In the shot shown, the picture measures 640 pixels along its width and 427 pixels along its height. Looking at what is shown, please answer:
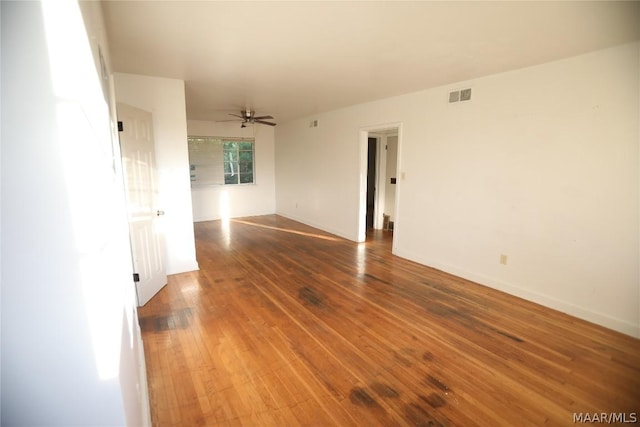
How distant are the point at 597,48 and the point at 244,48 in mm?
3116

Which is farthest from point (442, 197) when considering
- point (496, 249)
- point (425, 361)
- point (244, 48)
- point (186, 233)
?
point (186, 233)

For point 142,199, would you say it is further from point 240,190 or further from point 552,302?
point 240,190

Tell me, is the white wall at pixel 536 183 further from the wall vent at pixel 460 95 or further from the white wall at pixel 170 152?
Result: the white wall at pixel 170 152

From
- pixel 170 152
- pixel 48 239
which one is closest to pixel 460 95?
pixel 170 152

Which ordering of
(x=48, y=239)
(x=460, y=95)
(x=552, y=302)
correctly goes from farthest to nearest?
(x=460, y=95), (x=552, y=302), (x=48, y=239)

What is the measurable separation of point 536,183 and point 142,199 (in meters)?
4.22

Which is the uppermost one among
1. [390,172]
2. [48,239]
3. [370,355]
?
[390,172]

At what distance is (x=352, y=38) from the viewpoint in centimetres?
248

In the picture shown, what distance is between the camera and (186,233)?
13.3ft

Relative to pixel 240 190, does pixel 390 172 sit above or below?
above

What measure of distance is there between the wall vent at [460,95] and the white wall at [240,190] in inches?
215

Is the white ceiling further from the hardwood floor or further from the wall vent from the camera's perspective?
the hardwood floor

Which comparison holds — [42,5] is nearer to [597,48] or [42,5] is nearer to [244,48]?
[244,48]

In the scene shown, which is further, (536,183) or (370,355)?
(536,183)
